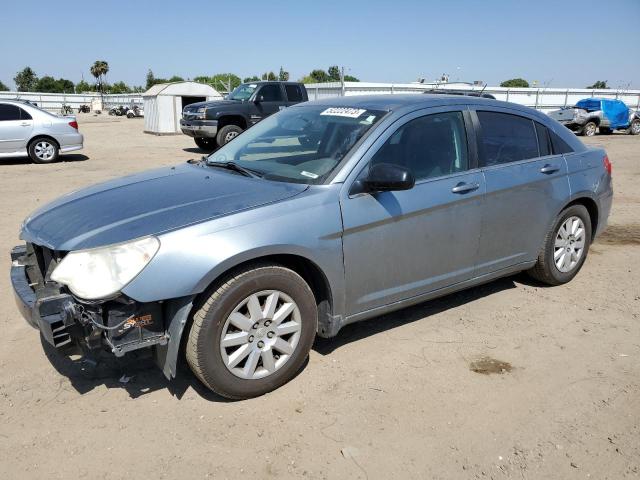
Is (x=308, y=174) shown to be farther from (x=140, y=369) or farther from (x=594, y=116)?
(x=594, y=116)

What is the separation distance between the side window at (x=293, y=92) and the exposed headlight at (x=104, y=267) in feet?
47.0

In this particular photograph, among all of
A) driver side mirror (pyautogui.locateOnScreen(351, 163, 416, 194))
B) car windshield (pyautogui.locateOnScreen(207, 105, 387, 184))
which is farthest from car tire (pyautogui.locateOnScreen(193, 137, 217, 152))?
driver side mirror (pyautogui.locateOnScreen(351, 163, 416, 194))

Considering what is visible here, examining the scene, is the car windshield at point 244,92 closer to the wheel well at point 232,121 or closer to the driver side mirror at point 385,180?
the wheel well at point 232,121

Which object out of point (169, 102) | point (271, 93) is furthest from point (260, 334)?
point (169, 102)

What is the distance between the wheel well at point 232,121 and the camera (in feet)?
50.8

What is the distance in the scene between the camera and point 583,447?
2.79 meters

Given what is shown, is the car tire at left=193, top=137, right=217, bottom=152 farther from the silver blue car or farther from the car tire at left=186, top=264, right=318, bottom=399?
the car tire at left=186, top=264, right=318, bottom=399

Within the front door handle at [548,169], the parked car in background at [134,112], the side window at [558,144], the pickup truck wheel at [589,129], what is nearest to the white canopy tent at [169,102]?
the pickup truck wheel at [589,129]

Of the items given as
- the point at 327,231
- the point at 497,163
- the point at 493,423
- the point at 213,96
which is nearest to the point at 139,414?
the point at 327,231

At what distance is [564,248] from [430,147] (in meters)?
1.90

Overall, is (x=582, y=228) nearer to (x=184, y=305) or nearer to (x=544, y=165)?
(x=544, y=165)

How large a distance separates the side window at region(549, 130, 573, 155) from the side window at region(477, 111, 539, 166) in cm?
22

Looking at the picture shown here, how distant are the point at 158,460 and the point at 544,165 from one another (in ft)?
12.0

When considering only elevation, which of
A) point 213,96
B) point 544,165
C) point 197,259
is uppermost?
point 213,96
